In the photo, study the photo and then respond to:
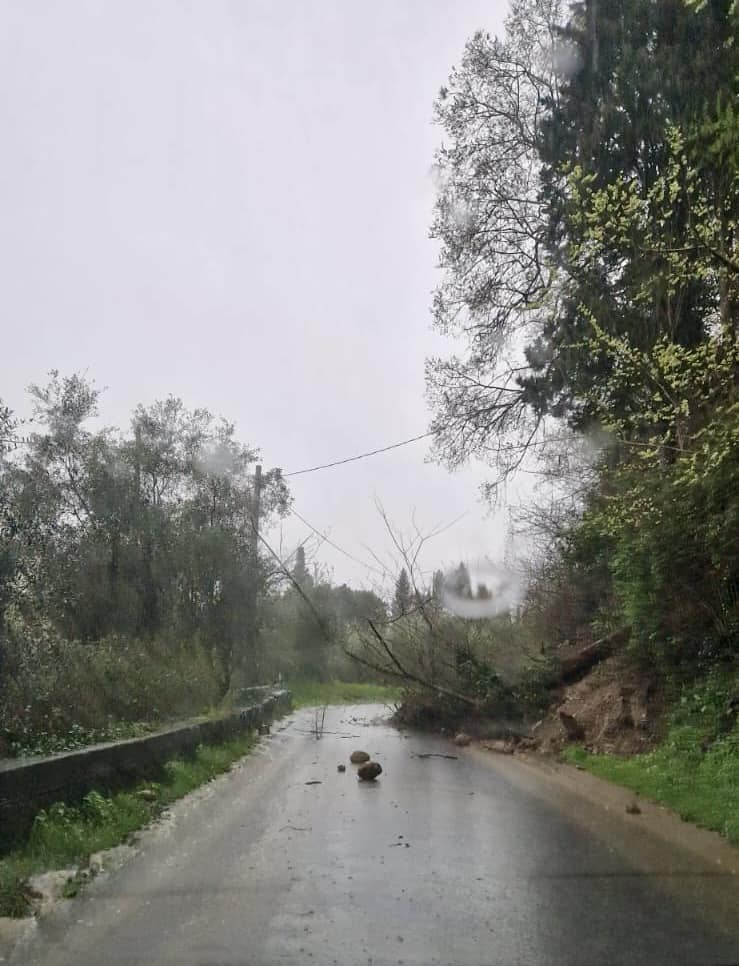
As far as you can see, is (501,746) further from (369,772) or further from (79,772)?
(79,772)

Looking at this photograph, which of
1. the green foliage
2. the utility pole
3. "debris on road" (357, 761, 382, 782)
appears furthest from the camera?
the utility pole

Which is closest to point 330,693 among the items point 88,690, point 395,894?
point 88,690

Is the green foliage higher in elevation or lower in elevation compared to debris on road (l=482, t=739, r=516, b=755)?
higher

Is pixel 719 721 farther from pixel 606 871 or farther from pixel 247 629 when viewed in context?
pixel 247 629

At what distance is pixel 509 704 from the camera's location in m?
19.5

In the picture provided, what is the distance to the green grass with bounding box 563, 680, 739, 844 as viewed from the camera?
366 inches

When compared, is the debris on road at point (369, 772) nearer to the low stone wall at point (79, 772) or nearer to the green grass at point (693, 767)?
the low stone wall at point (79, 772)

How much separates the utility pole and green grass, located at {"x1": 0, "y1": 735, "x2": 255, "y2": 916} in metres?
11.4

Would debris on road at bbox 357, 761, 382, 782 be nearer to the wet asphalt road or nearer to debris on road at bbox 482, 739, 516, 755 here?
the wet asphalt road

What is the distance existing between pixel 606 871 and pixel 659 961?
84.5 inches

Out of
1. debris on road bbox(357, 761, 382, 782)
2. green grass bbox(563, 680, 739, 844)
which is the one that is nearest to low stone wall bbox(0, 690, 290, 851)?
debris on road bbox(357, 761, 382, 782)

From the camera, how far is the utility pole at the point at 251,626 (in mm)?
23906

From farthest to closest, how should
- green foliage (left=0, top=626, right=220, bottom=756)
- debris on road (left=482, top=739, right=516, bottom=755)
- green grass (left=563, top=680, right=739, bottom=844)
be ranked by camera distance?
debris on road (left=482, top=739, right=516, bottom=755) → green foliage (left=0, top=626, right=220, bottom=756) → green grass (left=563, top=680, right=739, bottom=844)

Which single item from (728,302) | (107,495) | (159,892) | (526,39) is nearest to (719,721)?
(728,302)
